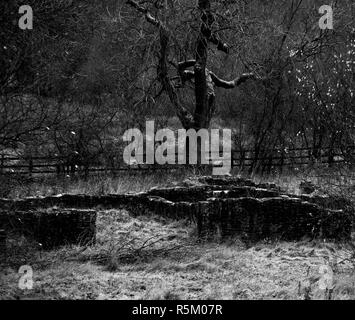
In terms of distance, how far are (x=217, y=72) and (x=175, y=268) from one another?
49.7ft

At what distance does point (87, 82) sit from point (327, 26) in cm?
1098

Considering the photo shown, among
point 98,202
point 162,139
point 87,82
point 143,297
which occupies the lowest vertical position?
point 143,297

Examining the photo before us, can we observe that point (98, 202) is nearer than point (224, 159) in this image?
Yes

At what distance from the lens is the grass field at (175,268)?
8789 millimetres

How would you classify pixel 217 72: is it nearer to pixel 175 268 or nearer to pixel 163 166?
pixel 163 166

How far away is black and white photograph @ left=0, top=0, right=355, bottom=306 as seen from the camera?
9203mm

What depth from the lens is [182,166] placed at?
20453mm

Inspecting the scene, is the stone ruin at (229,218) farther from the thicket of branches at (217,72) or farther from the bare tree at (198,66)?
the bare tree at (198,66)

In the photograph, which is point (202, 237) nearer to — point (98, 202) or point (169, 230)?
point (169, 230)

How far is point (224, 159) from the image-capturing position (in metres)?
21.6

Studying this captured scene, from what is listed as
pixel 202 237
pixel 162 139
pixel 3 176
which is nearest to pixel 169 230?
pixel 202 237

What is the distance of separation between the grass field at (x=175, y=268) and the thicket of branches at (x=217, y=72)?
2.99m

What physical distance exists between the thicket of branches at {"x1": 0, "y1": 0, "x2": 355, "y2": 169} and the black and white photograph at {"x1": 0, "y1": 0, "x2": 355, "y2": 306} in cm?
8

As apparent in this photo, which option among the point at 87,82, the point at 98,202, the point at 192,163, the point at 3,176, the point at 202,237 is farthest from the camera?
the point at 87,82
